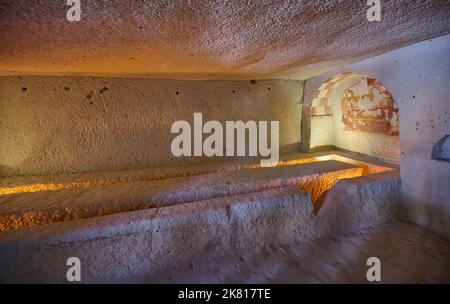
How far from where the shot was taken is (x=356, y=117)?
15.4ft

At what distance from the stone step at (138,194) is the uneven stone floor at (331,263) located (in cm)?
83

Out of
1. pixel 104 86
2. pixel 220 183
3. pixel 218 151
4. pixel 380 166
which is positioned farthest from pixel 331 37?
pixel 104 86

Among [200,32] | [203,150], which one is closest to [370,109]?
[203,150]

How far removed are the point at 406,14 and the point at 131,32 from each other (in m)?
2.17

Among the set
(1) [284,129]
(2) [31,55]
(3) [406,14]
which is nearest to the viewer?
(3) [406,14]

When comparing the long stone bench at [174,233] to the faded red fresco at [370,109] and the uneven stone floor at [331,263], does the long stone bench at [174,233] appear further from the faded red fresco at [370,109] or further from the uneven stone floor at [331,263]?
the faded red fresco at [370,109]

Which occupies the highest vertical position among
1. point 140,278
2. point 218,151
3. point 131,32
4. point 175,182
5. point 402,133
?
point 131,32

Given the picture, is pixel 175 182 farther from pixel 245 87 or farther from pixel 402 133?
pixel 402 133

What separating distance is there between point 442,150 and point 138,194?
3.60m

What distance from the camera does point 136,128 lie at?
3656mm

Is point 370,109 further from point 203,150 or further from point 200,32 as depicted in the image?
point 200,32

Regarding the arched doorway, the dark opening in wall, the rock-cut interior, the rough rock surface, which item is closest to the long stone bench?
the rock-cut interior

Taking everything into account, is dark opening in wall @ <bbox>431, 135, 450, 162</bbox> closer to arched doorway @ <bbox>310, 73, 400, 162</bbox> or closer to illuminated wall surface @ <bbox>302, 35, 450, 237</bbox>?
illuminated wall surface @ <bbox>302, 35, 450, 237</bbox>

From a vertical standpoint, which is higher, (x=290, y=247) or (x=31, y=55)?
(x=31, y=55)
